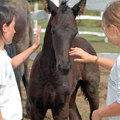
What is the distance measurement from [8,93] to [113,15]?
3.71 ft

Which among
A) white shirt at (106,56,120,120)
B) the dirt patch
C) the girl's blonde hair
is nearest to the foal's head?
white shirt at (106,56,120,120)

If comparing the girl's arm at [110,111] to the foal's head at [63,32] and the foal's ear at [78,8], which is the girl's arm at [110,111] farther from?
the foal's ear at [78,8]

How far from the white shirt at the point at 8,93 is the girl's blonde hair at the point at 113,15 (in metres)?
0.96

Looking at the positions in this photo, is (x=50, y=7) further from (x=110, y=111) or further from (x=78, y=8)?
(x=110, y=111)

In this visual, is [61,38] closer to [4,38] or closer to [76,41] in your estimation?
[4,38]

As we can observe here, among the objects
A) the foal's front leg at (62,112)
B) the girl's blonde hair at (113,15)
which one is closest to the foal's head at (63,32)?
the foal's front leg at (62,112)

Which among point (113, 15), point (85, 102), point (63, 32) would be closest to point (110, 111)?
point (113, 15)

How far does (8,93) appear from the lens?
2.83m

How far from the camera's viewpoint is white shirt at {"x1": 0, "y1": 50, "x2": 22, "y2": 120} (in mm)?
2775

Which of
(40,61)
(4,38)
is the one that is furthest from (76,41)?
(4,38)

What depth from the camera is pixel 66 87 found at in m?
4.00

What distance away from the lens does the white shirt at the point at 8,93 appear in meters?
2.78

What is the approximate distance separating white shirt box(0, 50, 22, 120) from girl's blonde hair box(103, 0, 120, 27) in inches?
37.9

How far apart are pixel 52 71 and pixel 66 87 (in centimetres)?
24
